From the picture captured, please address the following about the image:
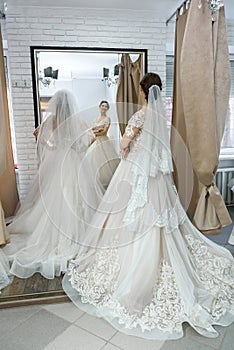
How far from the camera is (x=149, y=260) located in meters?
1.89

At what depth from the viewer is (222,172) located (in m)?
3.79

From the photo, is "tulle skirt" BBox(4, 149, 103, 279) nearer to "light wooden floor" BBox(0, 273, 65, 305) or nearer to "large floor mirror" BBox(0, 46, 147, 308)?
"light wooden floor" BBox(0, 273, 65, 305)

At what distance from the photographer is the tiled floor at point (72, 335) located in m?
1.61

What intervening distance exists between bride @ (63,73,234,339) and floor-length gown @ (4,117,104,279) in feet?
0.89

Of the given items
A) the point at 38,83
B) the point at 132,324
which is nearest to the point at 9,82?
the point at 38,83

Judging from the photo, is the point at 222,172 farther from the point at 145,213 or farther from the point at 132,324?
the point at 132,324

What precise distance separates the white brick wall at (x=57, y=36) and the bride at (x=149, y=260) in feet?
4.35

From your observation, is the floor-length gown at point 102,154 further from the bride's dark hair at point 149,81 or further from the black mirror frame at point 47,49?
the bride's dark hair at point 149,81

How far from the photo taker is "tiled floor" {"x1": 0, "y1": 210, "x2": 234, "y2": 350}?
1.61 meters

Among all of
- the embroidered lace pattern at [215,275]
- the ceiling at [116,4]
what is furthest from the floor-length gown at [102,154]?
the ceiling at [116,4]

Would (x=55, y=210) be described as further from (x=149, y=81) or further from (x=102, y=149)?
(x=149, y=81)

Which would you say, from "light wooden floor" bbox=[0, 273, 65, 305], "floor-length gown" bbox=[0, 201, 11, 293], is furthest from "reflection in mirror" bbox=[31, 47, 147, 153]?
"light wooden floor" bbox=[0, 273, 65, 305]

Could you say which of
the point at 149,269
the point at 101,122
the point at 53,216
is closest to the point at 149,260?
the point at 149,269

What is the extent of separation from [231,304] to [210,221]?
2.06ft
